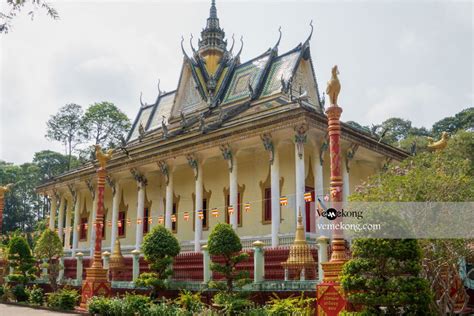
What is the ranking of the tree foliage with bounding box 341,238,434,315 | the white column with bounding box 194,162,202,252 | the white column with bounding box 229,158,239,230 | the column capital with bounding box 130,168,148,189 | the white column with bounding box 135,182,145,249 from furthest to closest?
the column capital with bounding box 130,168,148,189 < the white column with bounding box 135,182,145,249 < the white column with bounding box 194,162,202,252 < the white column with bounding box 229,158,239,230 < the tree foliage with bounding box 341,238,434,315

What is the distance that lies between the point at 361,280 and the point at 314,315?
313cm

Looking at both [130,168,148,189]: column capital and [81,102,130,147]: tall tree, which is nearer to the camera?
[130,168,148,189]: column capital

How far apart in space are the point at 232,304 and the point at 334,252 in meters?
3.19

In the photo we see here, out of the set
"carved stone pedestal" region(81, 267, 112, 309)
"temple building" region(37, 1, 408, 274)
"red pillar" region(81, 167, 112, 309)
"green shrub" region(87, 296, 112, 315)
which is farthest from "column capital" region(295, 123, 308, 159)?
"carved stone pedestal" region(81, 267, 112, 309)

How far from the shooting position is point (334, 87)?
1015 cm

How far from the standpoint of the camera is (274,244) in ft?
53.8

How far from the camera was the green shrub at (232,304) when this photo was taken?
11.4 meters

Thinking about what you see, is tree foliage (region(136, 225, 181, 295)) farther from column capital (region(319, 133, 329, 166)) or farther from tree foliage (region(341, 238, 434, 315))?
tree foliage (region(341, 238, 434, 315))

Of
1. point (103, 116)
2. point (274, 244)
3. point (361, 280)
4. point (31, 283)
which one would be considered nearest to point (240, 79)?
point (274, 244)

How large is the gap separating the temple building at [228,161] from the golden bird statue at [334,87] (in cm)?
549

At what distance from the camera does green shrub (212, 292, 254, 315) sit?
11375 mm

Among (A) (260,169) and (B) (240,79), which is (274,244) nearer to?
(A) (260,169)

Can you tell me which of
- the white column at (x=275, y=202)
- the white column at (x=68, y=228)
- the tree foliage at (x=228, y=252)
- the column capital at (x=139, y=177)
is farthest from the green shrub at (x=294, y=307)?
the white column at (x=68, y=228)

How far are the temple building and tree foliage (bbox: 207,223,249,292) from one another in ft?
11.6
